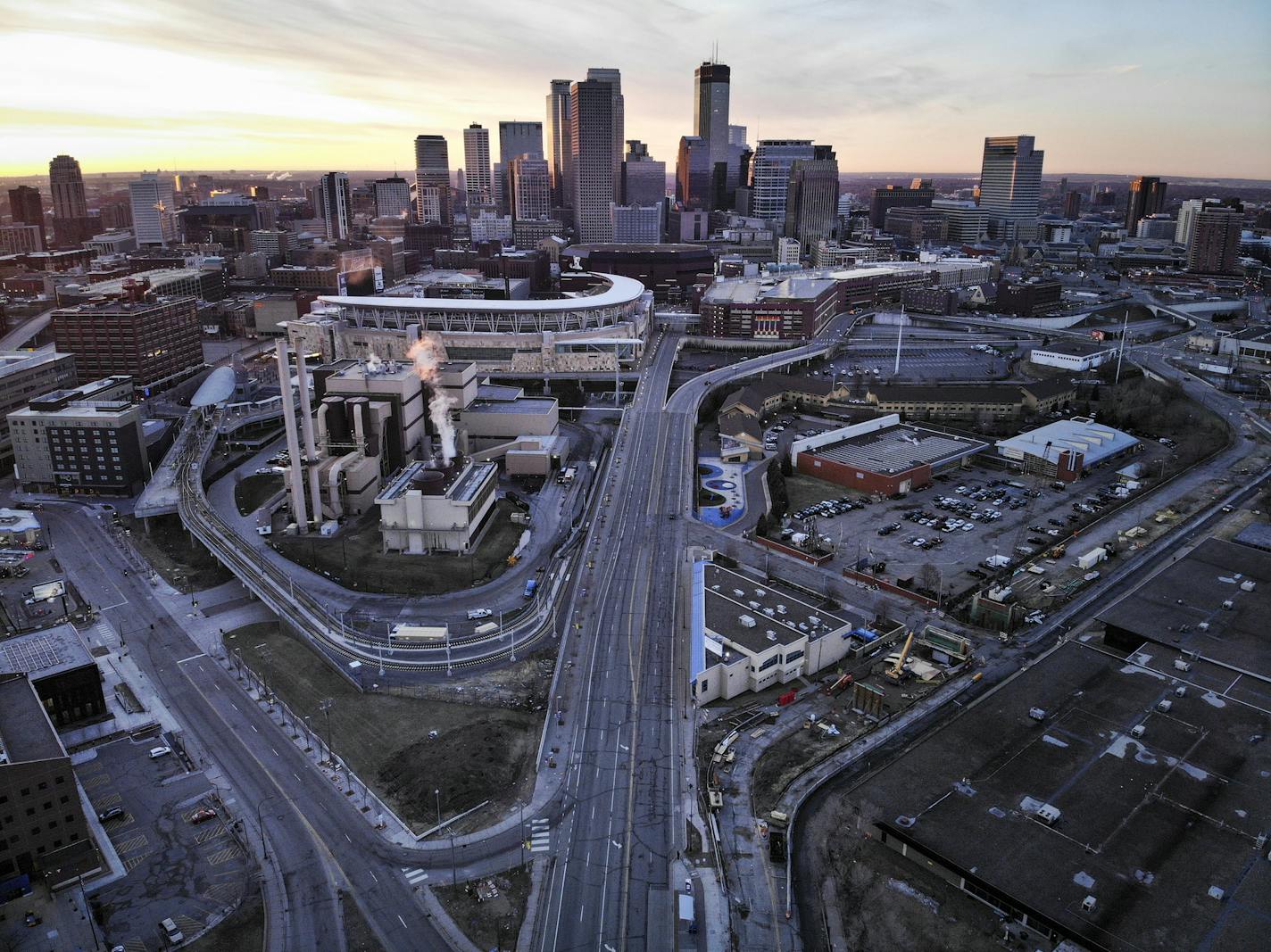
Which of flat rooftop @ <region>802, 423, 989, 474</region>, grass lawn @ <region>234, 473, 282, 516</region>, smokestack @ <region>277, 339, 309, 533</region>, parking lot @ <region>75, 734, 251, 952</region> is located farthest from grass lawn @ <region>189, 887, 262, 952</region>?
flat rooftop @ <region>802, 423, 989, 474</region>

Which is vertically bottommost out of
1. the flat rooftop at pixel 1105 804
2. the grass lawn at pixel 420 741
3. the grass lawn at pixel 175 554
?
the grass lawn at pixel 420 741

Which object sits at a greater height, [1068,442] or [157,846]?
[1068,442]

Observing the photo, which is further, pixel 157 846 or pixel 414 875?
pixel 157 846

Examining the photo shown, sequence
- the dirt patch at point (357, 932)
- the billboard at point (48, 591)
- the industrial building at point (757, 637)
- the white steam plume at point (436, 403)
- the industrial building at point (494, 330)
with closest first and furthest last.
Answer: the dirt patch at point (357, 932)
the industrial building at point (757, 637)
the billboard at point (48, 591)
the white steam plume at point (436, 403)
the industrial building at point (494, 330)

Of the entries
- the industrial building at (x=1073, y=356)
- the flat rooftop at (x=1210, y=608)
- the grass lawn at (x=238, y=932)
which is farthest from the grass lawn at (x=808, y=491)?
the industrial building at (x=1073, y=356)

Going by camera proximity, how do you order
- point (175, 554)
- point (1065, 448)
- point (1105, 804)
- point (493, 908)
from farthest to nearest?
point (1065, 448) < point (175, 554) < point (1105, 804) < point (493, 908)

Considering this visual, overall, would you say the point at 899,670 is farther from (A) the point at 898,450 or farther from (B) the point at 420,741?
(A) the point at 898,450

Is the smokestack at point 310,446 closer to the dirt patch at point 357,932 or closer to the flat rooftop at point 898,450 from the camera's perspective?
the dirt patch at point 357,932

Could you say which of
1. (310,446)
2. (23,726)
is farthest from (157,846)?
(310,446)
